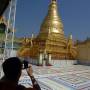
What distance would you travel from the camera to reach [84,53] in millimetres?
18516

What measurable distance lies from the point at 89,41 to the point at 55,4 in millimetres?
6954

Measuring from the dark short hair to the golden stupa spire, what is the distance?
61.4ft

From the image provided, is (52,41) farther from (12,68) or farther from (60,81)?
(12,68)

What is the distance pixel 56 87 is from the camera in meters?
6.52

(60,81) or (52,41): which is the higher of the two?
(52,41)

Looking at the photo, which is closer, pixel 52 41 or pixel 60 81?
pixel 60 81

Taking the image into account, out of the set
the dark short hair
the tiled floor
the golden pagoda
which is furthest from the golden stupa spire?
the dark short hair

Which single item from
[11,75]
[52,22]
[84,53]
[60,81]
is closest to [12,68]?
[11,75]

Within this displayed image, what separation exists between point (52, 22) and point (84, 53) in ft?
16.6

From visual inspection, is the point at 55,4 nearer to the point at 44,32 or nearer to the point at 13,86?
the point at 44,32

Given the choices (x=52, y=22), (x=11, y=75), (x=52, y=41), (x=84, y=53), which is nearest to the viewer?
(x=11, y=75)

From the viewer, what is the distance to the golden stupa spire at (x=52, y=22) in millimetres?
20544

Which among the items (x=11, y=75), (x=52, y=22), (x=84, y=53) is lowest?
(x=11, y=75)

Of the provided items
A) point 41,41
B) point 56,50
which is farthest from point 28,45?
point 56,50
